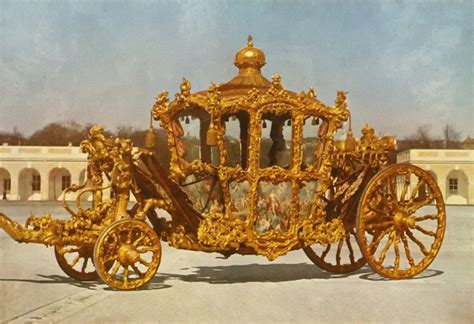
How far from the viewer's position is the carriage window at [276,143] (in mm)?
8914

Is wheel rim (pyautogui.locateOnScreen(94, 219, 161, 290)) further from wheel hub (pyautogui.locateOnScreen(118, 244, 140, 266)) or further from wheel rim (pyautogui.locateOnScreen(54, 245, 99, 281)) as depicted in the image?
wheel rim (pyautogui.locateOnScreen(54, 245, 99, 281))

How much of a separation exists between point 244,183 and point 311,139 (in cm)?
108

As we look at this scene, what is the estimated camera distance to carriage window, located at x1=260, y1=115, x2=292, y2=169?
351 inches

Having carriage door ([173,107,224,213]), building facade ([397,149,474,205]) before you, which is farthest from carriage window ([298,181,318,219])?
building facade ([397,149,474,205])

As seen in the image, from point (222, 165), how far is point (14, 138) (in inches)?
2035

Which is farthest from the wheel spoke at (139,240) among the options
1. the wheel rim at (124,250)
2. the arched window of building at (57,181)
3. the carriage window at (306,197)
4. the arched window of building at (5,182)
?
the arched window of building at (5,182)

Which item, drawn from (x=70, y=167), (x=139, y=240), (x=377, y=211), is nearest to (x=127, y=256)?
(x=139, y=240)

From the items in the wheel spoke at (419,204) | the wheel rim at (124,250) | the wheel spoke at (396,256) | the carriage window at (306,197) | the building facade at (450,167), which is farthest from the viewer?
the building facade at (450,167)

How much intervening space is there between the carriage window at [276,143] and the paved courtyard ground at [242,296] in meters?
1.50

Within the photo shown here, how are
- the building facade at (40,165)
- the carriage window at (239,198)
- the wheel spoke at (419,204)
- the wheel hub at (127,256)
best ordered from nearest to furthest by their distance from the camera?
1. the wheel hub at (127,256)
2. the carriage window at (239,198)
3. the wheel spoke at (419,204)
4. the building facade at (40,165)

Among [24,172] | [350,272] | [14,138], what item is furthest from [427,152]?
[350,272]

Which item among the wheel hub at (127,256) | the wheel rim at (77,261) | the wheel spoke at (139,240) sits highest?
the wheel spoke at (139,240)

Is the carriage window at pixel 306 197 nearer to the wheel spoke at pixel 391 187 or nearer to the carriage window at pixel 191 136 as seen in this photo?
the wheel spoke at pixel 391 187

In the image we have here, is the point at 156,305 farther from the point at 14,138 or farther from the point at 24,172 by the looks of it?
the point at 14,138
